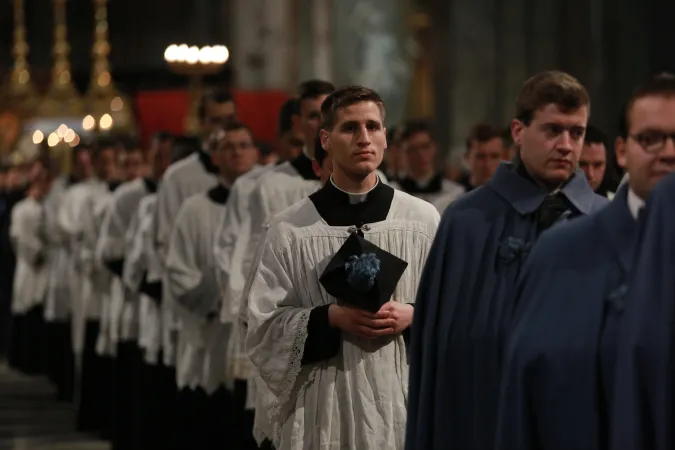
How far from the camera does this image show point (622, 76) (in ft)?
44.4

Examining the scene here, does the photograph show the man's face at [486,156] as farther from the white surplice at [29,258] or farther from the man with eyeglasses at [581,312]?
the white surplice at [29,258]

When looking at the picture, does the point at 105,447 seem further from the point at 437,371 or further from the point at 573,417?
the point at 573,417

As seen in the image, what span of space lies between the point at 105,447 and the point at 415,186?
3.88 m

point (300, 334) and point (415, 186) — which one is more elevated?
point (415, 186)

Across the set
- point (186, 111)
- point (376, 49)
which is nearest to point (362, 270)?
point (186, 111)

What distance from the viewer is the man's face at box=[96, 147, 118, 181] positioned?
50.0 feet

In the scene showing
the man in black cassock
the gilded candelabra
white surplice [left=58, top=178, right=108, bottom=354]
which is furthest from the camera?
the gilded candelabra

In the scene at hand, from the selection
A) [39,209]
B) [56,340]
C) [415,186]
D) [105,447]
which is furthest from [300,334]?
[39,209]

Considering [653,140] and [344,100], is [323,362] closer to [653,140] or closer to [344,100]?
[344,100]

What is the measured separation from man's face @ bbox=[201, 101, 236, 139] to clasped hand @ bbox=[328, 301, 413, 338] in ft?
15.4

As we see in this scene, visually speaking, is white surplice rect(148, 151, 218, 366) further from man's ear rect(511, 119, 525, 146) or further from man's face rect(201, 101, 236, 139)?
man's ear rect(511, 119, 525, 146)

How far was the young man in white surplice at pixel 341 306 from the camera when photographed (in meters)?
5.98

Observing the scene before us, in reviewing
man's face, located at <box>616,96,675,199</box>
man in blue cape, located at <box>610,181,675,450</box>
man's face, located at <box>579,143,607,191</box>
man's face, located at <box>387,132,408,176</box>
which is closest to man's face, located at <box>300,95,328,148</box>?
man's face, located at <box>579,143,607,191</box>

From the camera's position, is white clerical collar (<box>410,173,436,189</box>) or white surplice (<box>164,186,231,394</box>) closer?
white surplice (<box>164,186,231,394</box>)
